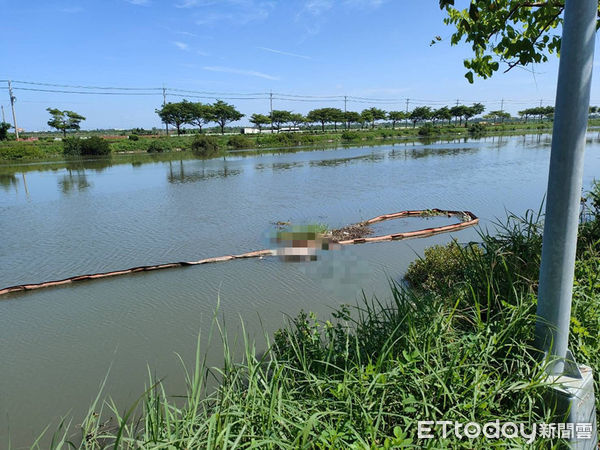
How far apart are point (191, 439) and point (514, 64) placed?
160 inches

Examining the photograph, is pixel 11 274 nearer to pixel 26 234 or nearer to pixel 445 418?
pixel 26 234

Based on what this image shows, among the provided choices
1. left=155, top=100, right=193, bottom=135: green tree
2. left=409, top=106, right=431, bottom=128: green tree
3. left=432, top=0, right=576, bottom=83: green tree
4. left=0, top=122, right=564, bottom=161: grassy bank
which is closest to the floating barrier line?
left=432, top=0, right=576, bottom=83: green tree

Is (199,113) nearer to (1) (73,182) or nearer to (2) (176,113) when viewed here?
(2) (176,113)

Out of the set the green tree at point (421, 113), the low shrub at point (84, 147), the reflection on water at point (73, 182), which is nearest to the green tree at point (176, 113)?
the low shrub at point (84, 147)

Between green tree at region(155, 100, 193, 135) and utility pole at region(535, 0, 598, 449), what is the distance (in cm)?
5527

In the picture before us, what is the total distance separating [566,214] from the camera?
1694 millimetres

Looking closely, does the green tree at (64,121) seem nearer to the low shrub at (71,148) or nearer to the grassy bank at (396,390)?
the low shrub at (71,148)

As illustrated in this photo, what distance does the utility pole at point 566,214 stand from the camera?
1589mm

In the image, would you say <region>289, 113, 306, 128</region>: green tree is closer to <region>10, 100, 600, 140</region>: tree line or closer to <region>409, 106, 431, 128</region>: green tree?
<region>10, 100, 600, 140</region>: tree line

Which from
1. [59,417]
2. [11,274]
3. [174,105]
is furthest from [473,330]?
[174,105]

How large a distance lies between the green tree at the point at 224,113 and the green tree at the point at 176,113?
432 cm

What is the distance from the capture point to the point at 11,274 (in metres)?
6.51

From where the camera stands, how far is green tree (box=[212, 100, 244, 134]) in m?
56.9

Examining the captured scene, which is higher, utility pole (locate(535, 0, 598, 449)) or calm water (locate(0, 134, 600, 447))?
utility pole (locate(535, 0, 598, 449))
